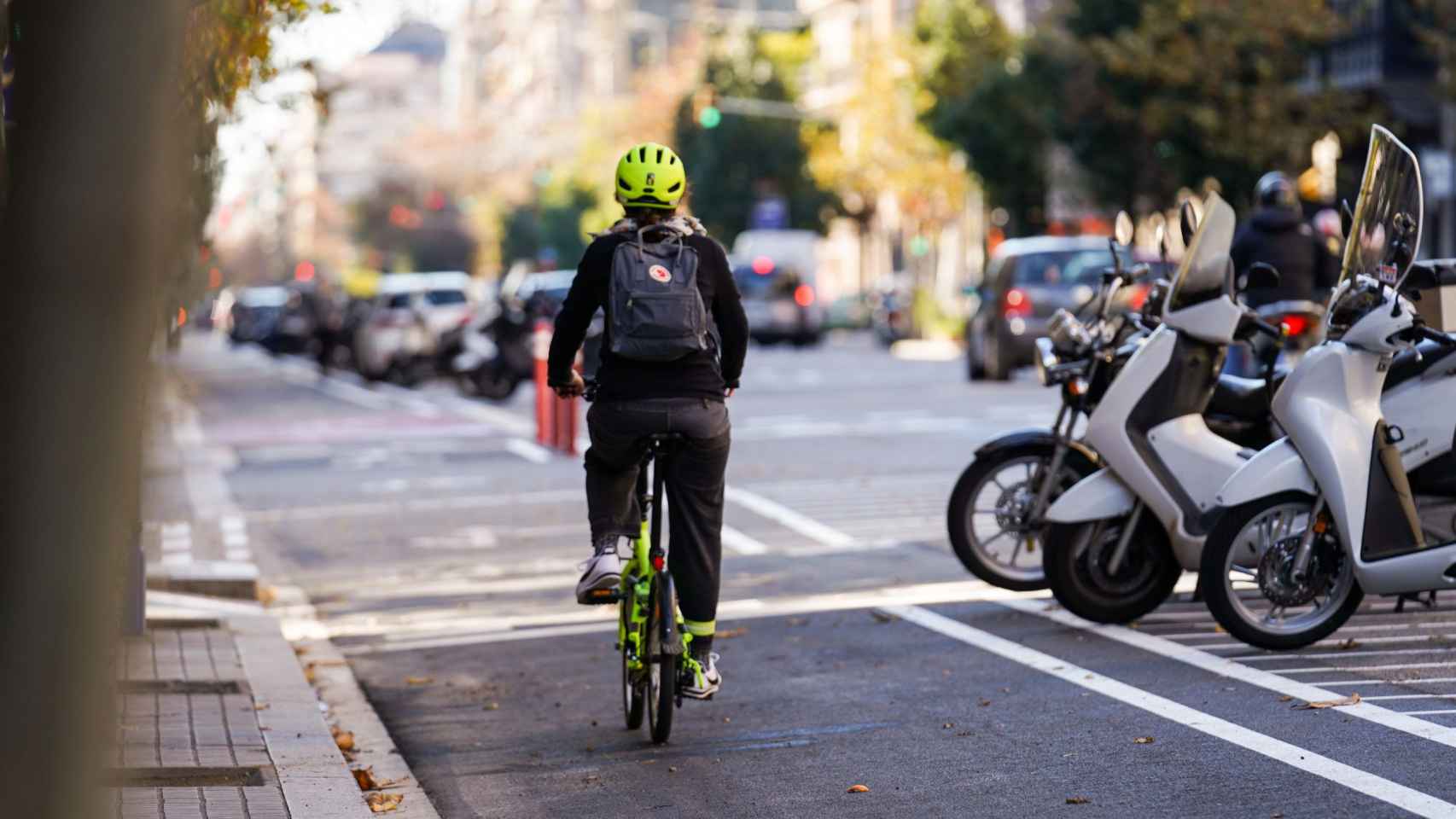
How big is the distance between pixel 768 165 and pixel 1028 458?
79.0 meters

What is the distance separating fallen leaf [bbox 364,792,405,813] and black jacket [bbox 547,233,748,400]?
1.26m

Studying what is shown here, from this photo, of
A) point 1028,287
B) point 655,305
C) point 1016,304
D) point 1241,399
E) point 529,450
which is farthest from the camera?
point 1016,304

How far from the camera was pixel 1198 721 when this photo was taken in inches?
292

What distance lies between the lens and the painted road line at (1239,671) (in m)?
7.10

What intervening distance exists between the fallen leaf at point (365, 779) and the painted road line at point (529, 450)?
13.3m

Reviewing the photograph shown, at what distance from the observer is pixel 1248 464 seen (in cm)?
852

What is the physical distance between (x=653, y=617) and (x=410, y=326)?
3299 centimetres

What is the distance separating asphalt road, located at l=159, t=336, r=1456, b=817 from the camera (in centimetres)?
662

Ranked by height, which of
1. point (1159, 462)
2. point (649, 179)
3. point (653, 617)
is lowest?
point (653, 617)

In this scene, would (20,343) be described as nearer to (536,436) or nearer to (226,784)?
(226,784)

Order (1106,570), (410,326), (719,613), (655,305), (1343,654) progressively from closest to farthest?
(655,305), (1343,654), (1106,570), (719,613), (410,326)

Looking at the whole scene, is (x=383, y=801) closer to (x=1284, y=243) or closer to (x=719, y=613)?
(x=719, y=613)

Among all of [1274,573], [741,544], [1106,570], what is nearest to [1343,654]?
[1274,573]

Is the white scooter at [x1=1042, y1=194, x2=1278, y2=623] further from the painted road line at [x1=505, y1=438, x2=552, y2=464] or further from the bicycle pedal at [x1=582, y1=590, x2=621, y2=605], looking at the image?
the painted road line at [x1=505, y1=438, x2=552, y2=464]
